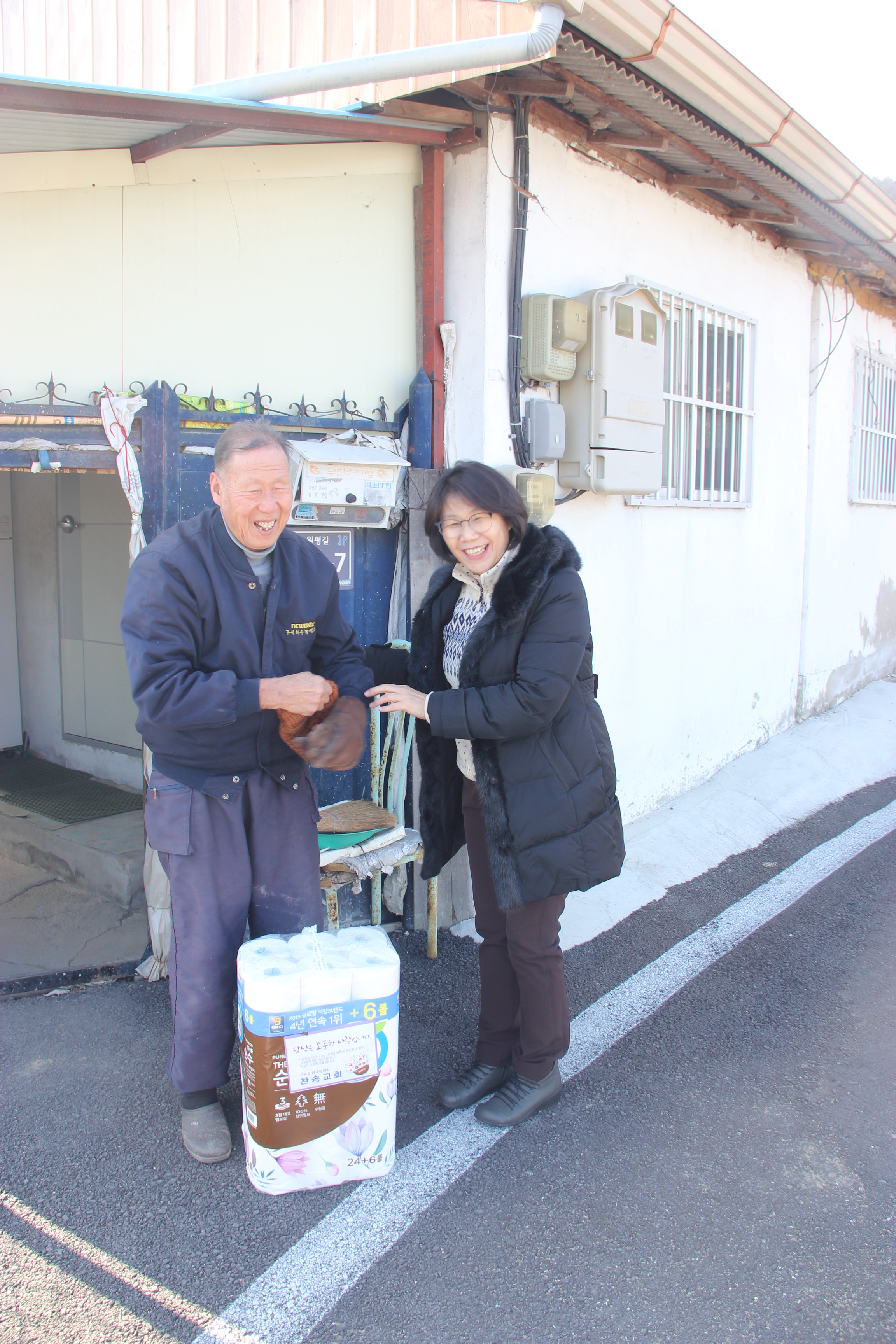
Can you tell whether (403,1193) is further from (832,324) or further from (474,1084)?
(832,324)

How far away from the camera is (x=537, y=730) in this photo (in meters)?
2.68

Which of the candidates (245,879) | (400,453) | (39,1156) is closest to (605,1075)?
(245,879)

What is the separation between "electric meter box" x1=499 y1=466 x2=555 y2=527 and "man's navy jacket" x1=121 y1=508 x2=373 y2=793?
1258 millimetres

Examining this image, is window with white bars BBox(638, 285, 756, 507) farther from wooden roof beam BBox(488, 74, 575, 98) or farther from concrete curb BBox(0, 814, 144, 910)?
concrete curb BBox(0, 814, 144, 910)

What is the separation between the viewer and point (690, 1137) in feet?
9.14

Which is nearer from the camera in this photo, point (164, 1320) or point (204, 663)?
point (164, 1320)

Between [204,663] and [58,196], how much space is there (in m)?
2.36

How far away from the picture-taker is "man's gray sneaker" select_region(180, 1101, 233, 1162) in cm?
264

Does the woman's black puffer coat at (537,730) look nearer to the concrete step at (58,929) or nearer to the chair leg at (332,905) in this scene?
the chair leg at (332,905)

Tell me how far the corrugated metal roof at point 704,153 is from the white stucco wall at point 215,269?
0.79 metres

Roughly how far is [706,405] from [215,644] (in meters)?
4.07

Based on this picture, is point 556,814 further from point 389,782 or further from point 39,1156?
point 39,1156

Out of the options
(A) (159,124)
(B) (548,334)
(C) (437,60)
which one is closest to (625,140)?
(B) (548,334)

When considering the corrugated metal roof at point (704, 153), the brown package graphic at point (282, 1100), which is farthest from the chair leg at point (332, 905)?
the corrugated metal roof at point (704, 153)
